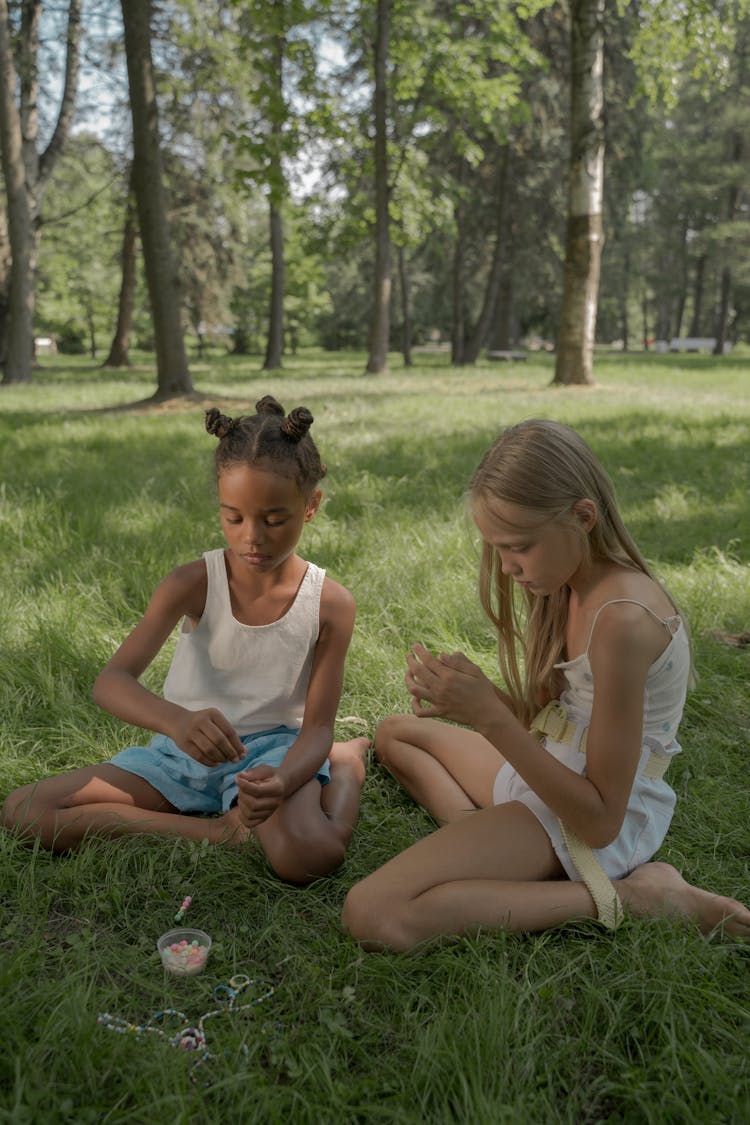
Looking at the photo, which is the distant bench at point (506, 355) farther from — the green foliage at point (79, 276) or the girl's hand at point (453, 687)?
the girl's hand at point (453, 687)

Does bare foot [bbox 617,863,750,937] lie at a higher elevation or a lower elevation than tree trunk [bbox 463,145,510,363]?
lower

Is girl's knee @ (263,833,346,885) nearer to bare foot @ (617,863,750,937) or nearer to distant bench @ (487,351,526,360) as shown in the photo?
bare foot @ (617,863,750,937)

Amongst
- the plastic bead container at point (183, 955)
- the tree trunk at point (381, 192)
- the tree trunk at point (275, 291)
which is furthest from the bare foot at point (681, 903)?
the tree trunk at point (275, 291)

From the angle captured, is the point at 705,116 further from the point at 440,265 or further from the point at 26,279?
the point at 26,279

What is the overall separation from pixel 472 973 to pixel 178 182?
21.0 meters

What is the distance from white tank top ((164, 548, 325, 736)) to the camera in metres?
2.56

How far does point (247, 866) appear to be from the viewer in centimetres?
A: 235

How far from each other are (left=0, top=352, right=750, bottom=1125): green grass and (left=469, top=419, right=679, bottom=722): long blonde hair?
663 millimetres

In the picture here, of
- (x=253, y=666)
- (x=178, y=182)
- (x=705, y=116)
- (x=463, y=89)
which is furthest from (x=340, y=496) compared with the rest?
(x=705, y=116)

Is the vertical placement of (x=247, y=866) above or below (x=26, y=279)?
below

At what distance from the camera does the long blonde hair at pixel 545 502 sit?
2.04m

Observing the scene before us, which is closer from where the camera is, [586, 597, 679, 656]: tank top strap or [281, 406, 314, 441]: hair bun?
[586, 597, 679, 656]: tank top strap

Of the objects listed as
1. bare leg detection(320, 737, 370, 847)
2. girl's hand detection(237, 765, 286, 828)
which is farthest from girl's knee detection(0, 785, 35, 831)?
bare leg detection(320, 737, 370, 847)

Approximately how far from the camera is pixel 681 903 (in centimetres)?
207
